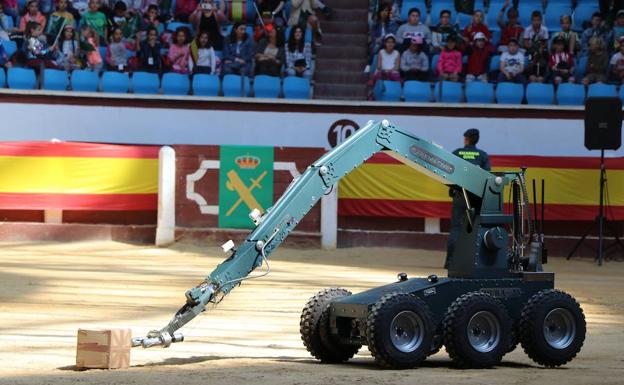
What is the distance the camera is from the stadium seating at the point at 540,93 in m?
26.0

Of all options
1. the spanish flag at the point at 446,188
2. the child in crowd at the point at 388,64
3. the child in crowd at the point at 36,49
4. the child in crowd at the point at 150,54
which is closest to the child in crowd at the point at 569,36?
the child in crowd at the point at 388,64

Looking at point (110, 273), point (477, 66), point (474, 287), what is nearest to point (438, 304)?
point (474, 287)

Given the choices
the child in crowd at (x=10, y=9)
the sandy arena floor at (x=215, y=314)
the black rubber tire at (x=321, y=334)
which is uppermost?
the child in crowd at (x=10, y=9)

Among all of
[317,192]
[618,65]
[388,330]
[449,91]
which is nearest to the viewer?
[388,330]

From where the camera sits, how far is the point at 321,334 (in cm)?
1153

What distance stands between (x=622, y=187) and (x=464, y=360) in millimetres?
12437

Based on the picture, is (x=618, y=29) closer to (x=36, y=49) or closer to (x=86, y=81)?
(x=86, y=81)

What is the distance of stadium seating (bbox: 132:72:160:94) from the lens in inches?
1039

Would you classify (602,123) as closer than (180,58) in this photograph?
Yes

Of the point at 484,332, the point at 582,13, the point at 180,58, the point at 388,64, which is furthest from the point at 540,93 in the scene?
the point at 484,332

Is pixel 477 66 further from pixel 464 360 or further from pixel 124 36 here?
pixel 464 360

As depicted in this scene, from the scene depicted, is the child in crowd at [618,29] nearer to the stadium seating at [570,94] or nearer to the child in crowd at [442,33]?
the stadium seating at [570,94]

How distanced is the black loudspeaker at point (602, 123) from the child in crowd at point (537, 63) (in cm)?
412

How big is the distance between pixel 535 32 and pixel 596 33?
1.29m
